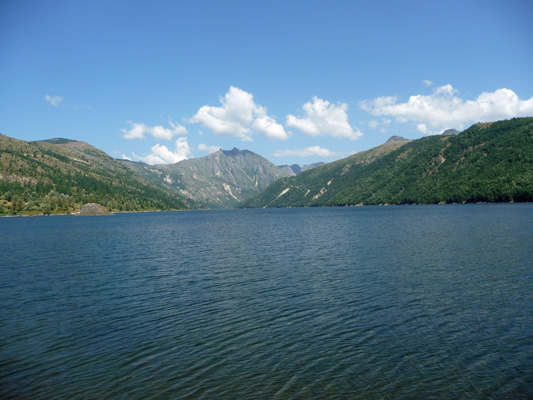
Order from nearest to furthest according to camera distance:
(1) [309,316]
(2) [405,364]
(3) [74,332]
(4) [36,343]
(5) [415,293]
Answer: (2) [405,364], (4) [36,343], (3) [74,332], (1) [309,316], (5) [415,293]

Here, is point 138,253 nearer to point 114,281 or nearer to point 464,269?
point 114,281

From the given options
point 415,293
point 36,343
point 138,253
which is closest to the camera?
point 36,343

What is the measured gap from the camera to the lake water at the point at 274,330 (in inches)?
664

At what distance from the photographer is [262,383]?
17.0 metres

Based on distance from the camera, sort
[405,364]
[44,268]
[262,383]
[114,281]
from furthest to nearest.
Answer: [44,268], [114,281], [405,364], [262,383]

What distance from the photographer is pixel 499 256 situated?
162ft

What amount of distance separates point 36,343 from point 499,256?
189ft

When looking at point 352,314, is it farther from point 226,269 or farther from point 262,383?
point 226,269

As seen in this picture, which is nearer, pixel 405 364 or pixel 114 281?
pixel 405 364

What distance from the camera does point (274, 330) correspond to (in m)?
24.6

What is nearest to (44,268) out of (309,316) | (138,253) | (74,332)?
(138,253)

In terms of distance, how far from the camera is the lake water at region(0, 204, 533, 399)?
55.4 feet

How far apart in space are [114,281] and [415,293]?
35.3 m

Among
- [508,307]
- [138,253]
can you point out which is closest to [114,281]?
[138,253]
